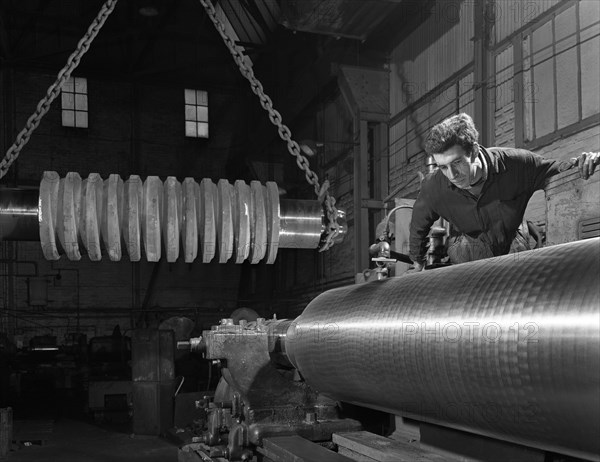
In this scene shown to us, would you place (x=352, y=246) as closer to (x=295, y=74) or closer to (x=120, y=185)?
(x=295, y=74)

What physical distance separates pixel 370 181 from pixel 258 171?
11.8 feet

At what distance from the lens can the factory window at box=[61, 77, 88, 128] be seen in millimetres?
12367

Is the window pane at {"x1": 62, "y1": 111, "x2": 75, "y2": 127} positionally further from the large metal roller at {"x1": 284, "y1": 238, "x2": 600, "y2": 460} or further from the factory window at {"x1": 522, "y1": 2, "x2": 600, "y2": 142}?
the large metal roller at {"x1": 284, "y1": 238, "x2": 600, "y2": 460}

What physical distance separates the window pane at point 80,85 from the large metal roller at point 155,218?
10206mm

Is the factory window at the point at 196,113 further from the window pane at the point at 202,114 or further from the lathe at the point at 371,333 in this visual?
the lathe at the point at 371,333

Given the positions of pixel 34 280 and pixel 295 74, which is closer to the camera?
pixel 295 74

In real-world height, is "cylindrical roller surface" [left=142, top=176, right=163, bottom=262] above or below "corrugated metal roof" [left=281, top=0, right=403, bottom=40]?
below

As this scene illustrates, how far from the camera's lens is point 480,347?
1.24 meters

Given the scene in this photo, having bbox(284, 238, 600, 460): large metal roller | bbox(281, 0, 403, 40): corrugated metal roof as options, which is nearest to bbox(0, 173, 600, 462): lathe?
bbox(284, 238, 600, 460): large metal roller

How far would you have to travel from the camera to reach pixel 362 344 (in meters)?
1.68

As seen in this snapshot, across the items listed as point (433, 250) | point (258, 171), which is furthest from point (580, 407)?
point (258, 171)

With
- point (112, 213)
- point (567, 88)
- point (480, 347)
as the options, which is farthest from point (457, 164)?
point (567, 88)

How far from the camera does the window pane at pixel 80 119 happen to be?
12492mm

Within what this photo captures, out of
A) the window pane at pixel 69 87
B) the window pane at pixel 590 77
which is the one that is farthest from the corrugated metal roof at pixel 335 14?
the window pane at pixel 69 87
